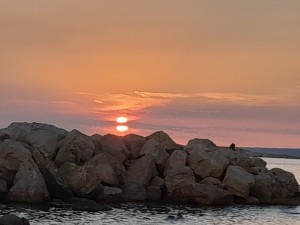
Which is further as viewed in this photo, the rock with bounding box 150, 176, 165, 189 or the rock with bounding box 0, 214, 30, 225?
the rock with bounding box 150, 176, 165, 189

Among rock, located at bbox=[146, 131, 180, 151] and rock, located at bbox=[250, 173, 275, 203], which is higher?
rock, located at bbox=[146, 131, 180, 151]

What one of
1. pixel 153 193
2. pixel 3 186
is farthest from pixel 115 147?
pixel 3 186

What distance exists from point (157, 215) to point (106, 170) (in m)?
8.01

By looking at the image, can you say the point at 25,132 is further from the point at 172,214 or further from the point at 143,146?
the point at 172,214

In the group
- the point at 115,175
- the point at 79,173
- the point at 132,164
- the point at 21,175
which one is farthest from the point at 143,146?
the point at 21,175

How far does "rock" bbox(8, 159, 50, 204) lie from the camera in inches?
1671

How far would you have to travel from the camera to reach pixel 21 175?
42875 millimetres

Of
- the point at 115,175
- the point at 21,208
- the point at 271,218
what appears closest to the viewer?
the point at 21,208

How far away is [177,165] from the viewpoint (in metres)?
49.8

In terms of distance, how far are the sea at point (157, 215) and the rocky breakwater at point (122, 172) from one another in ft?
6.21

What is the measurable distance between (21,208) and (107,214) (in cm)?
569

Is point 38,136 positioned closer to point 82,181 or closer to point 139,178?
point 82,181

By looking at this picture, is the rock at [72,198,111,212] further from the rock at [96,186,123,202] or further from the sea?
the rock at [96,186,123,202]

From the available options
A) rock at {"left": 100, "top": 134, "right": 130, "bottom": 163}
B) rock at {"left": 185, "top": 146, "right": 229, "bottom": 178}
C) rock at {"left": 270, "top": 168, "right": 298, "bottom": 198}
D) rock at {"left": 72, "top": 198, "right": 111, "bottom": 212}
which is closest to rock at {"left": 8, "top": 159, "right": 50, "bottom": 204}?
rock at {"left": 72, "top": 198, "right": 111, "bottom": 212}
